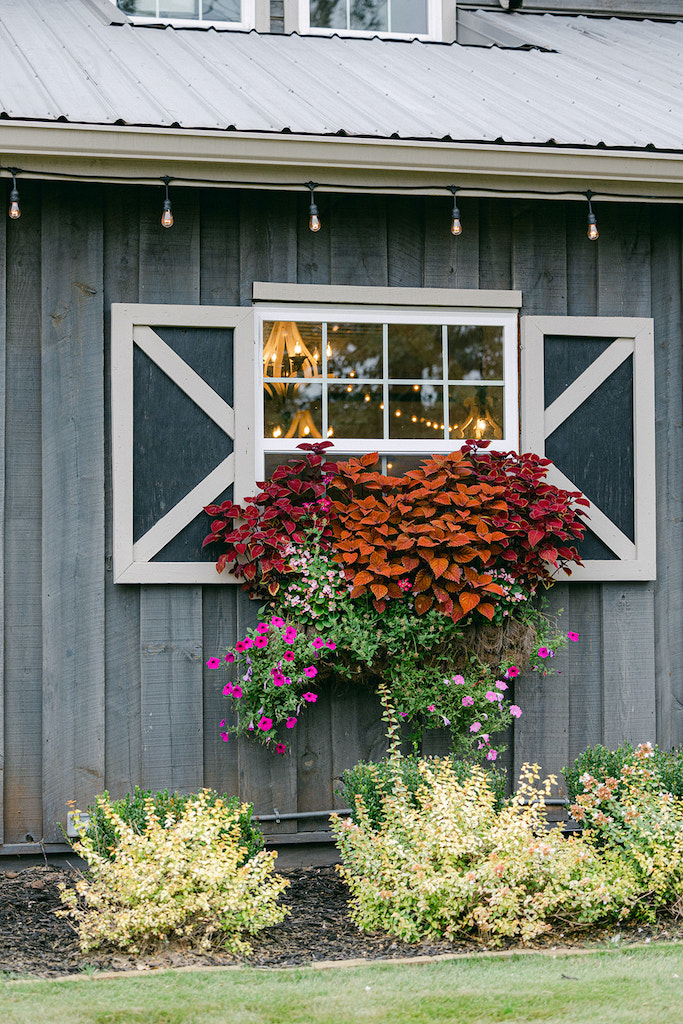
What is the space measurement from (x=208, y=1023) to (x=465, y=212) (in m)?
3.55

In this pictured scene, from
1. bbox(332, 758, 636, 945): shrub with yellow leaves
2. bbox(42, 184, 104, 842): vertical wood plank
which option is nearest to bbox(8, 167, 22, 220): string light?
bbox(42, 184, 104, 842): vertical wood plank

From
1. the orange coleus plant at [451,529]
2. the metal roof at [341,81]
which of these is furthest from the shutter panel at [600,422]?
the metal roof at [341,81]

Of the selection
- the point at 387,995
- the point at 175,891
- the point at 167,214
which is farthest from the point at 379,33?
the point at 387,995

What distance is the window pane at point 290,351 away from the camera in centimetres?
467

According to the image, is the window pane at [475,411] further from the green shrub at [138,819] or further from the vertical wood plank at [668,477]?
the green shrub at [138,819]

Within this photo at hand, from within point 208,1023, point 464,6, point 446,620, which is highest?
point 464,6

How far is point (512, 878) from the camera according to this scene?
3490 millimetres

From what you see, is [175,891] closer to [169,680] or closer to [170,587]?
[169,680]

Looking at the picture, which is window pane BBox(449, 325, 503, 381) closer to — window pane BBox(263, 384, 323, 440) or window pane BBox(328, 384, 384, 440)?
window pane BBox(328, 384, 384, 440)

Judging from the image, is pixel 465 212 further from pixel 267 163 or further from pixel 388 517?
pixel 388 517

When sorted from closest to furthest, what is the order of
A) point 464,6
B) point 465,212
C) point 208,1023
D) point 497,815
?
A: 1. point 208,1023
2. point 497,815
3. point 465,212
4. point 464,6

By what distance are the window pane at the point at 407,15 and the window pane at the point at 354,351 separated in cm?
244

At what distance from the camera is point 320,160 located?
14.0 feet

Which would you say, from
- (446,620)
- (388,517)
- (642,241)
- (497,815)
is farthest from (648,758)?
(642,241)
